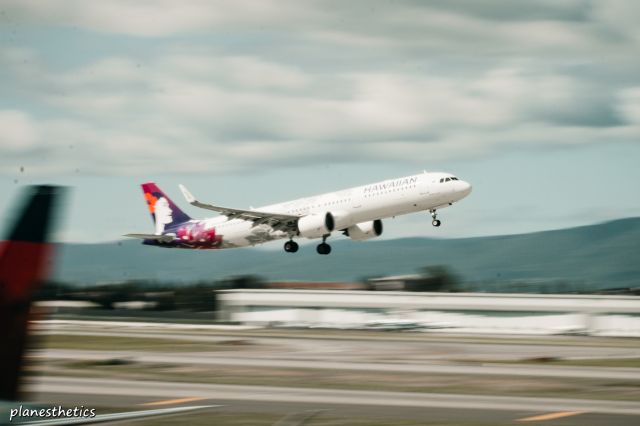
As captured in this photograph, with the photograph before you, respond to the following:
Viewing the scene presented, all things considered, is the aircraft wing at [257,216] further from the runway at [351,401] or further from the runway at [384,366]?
the runway at [351,401]

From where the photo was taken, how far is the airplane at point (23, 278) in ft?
41.0

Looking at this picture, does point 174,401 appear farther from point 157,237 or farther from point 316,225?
point 157,237

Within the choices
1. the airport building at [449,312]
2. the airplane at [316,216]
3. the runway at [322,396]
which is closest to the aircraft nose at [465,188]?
the airplane at [316,216]

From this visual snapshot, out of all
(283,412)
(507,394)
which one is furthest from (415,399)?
(283,412)

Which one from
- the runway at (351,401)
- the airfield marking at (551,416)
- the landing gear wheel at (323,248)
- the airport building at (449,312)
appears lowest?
the airfield marking at (551,416)

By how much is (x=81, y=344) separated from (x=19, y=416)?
126 ft

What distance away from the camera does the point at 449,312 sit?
86250 millimetres

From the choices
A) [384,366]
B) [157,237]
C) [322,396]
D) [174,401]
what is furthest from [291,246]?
[174,401]

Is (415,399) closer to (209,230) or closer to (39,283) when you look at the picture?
(39,283)

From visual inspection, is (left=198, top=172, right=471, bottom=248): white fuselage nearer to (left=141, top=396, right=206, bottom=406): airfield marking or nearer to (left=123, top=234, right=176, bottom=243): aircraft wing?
(left=123, top=234, right=176, bottom=243): aircraft wing

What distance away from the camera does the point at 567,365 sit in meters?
40.1

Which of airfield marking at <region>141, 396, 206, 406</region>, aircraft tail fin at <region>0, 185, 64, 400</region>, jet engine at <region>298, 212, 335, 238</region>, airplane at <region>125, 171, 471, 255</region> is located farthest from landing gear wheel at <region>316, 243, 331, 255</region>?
aircraft tail fin at <region>0, 185, 64, 400</region>

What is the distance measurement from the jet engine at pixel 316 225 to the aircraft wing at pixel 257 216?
162cm

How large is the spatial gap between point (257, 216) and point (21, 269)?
181ft
